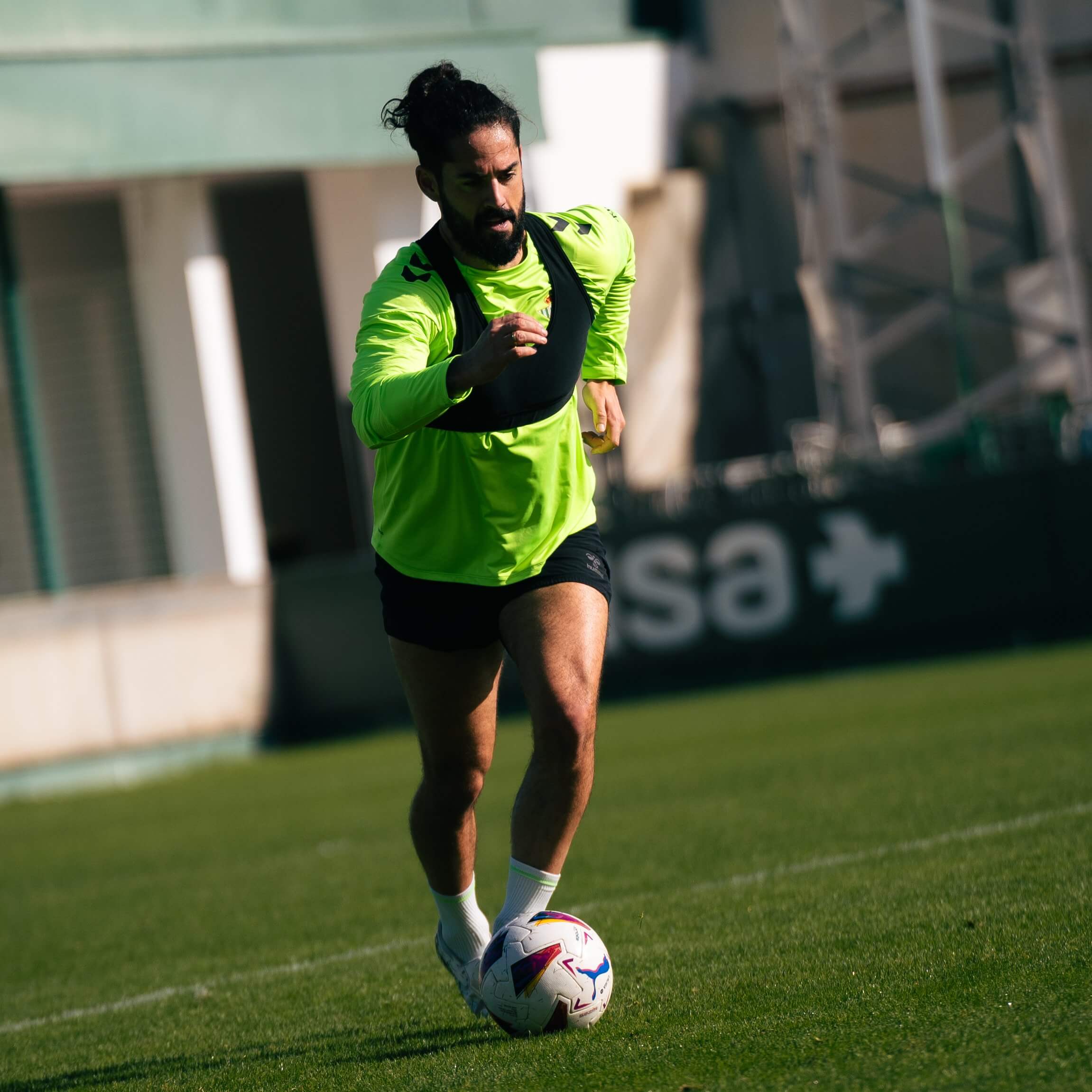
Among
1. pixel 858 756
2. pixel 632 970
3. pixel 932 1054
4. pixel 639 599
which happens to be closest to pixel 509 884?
pixel 632 970

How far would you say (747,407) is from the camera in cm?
2273

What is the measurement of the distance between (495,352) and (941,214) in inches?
693

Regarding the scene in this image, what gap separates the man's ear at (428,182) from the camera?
182 inches

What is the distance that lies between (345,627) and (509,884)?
10674 millimetres

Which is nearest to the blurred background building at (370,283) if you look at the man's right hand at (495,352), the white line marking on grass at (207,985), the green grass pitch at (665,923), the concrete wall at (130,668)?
the concrete wall at (130,668)

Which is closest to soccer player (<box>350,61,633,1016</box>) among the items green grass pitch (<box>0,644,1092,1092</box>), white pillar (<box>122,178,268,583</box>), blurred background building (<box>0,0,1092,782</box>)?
green grass pitch (<box>0,644,1092,1092</box>)

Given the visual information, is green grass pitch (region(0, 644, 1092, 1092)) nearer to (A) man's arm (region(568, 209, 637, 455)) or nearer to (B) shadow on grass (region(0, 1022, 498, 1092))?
(B) shadow on grass (region(0, 1022, 498, 1092))

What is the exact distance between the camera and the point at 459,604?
4.80m

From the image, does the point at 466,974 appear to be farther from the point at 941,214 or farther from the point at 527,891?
the point at 941,214

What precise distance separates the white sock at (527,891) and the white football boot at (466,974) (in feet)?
0.59

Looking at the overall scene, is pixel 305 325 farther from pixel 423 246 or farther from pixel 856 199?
pixel 423 246

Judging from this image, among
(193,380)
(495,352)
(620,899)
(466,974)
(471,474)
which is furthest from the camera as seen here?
(193,380)

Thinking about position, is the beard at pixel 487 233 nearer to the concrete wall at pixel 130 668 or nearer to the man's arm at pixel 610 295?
the man's arm at pixel 610 295

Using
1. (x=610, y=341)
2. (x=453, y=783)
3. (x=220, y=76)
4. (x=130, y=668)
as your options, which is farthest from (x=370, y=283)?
(x=453, y=783)
